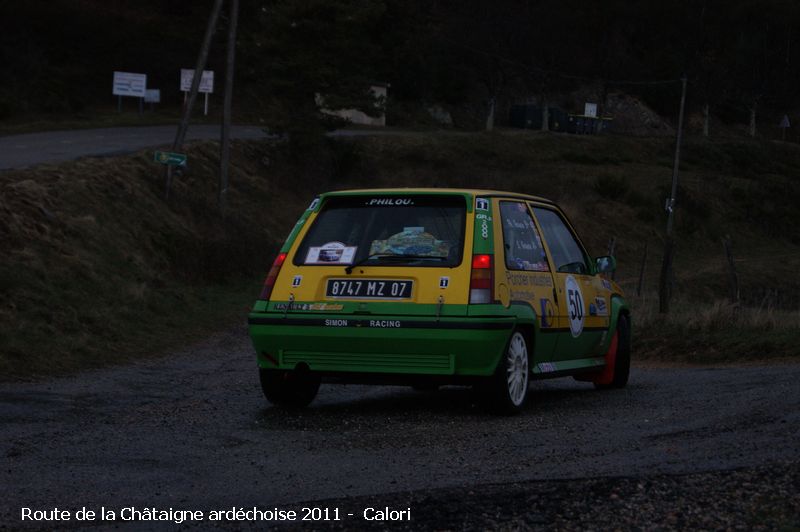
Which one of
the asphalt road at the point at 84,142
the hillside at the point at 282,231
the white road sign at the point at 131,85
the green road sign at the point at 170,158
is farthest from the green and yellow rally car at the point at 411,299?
the white road sign at the point at 131,85

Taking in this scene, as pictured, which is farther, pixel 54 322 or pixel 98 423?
pixel 54 322

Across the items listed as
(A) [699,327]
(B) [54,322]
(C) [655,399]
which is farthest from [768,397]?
(B) [54,322]

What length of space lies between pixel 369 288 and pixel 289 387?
1270 mm

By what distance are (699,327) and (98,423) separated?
32.7ft

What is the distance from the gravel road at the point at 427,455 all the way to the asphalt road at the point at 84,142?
18.4 m

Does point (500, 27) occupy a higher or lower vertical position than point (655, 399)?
higher

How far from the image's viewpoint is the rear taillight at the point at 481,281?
9570mm

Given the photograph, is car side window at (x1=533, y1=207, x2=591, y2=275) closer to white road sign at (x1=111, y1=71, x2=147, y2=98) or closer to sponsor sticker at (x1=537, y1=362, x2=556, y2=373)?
sponsor sticker at (x1=537, y1=362, x2=556, y2=373)

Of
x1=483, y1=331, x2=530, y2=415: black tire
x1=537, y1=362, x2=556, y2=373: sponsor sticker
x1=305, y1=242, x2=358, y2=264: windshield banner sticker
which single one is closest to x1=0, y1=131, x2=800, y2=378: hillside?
x1=305, y1=242, x2=358, y2=264: windshield banner sticker

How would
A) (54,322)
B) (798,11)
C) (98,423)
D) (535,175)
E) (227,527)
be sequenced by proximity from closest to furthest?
(227,527) < (98,423) < (54,322) < (535,175) < (798,11)

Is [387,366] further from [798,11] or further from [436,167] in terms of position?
[798,11]

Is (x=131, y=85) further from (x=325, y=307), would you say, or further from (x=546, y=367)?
(x=325, y=307)

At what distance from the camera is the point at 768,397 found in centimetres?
989

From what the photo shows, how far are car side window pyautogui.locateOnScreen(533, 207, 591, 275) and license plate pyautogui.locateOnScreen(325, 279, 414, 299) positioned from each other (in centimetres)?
187
